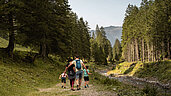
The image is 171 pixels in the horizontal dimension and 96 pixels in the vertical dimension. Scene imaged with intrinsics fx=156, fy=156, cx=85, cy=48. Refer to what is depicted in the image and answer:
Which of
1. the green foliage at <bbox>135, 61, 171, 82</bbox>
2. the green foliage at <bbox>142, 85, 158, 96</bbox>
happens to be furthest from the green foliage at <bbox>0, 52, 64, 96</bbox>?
the green foliage at <bbox>135, 61, 171, 82</bbox>

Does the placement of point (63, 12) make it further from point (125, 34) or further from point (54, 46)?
point (125, 34)

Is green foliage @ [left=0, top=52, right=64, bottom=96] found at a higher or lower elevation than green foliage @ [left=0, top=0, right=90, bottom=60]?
lower

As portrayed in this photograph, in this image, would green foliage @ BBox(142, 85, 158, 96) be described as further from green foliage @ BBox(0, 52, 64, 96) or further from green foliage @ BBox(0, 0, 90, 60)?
green foliage @ BBox(0, 52, 64, 96)

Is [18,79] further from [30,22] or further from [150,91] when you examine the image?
[150,91]

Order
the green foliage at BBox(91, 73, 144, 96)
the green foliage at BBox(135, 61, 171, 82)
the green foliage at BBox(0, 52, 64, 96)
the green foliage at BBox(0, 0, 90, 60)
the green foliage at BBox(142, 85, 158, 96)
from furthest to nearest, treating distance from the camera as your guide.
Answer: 1. the green foliage at BBox(135, 61, 171, 82)
2. the green foliage at BBox(0, 0, 90, 60)
3. the green foliage at BBox(0, 52, 64, 96)
4. the green foliage at BBox(142, 85, 158, 96)
5. the green foliage at BBox(91, 73, 144, 96)

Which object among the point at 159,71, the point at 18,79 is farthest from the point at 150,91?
the point at 159,71

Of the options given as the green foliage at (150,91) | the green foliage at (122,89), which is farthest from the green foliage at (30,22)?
the green foliage at (150,91)

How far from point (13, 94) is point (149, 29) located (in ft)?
105

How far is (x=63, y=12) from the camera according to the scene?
95.1ft

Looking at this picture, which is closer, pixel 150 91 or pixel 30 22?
pixel 150 91

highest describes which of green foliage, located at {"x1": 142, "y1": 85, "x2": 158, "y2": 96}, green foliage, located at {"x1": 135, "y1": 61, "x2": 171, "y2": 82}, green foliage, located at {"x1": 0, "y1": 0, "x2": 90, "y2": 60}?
green foliage, located at {"x1": 0, "y1": 0, "x2": 90, "y2": 60}

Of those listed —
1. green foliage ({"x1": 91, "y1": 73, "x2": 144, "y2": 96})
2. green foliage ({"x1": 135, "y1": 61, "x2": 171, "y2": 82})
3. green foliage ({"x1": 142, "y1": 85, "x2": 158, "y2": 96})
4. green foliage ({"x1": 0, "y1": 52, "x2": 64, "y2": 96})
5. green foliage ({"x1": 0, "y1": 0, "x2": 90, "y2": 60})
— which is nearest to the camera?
green foliage ({"x1": 91, "y1": 73, "x2": 144, "y2": 96})

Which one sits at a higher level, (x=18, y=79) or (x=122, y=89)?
(x=18, y=79)

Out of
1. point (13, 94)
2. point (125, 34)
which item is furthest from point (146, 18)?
point (13, 94)
